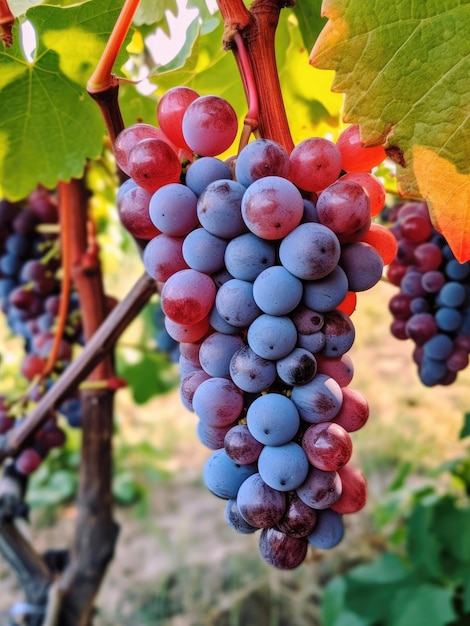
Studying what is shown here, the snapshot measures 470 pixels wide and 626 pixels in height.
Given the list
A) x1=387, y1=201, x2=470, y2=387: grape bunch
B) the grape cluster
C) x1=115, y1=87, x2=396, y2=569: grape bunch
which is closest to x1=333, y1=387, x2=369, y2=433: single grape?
x1=115, y1=87, x2=396, y2=569: grape bunch

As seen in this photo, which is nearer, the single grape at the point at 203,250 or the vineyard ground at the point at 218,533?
the single grape at the point at 203,250

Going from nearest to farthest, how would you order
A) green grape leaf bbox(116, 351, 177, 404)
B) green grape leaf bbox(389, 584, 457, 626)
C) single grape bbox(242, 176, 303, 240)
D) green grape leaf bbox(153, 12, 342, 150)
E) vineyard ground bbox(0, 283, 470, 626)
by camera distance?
single grape bbox(242, 176, 303, 240) → green grape leaf bbox(153, 12, 342, 150) → green grape leaf bbox(389, 584, 457, 626) → green grape leaf bbox(116, 351, 177, 404) → vineyard ground bbox(0, 283, 470, 626)

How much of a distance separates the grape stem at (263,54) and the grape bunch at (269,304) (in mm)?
29

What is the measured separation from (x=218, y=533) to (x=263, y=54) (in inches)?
89.8

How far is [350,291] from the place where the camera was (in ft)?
1.56

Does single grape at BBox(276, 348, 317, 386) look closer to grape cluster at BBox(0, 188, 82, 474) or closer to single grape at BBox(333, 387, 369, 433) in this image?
single grape at BBox(333, 387, 369, 433)

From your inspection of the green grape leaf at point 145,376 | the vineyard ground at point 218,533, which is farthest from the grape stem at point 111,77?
the vineyard ground at point 218,533

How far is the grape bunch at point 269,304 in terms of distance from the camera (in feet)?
1.37

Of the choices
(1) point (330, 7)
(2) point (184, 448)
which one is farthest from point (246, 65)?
(2) point (184, 448)

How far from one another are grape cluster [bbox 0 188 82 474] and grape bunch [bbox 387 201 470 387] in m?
0.58

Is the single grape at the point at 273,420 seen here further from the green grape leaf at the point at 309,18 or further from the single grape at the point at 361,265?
the green grape leaf at the point at 309,18

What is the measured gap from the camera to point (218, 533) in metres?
2.48

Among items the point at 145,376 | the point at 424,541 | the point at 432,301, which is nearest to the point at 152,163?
the point at 432,301

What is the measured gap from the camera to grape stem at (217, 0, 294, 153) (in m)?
0.46
